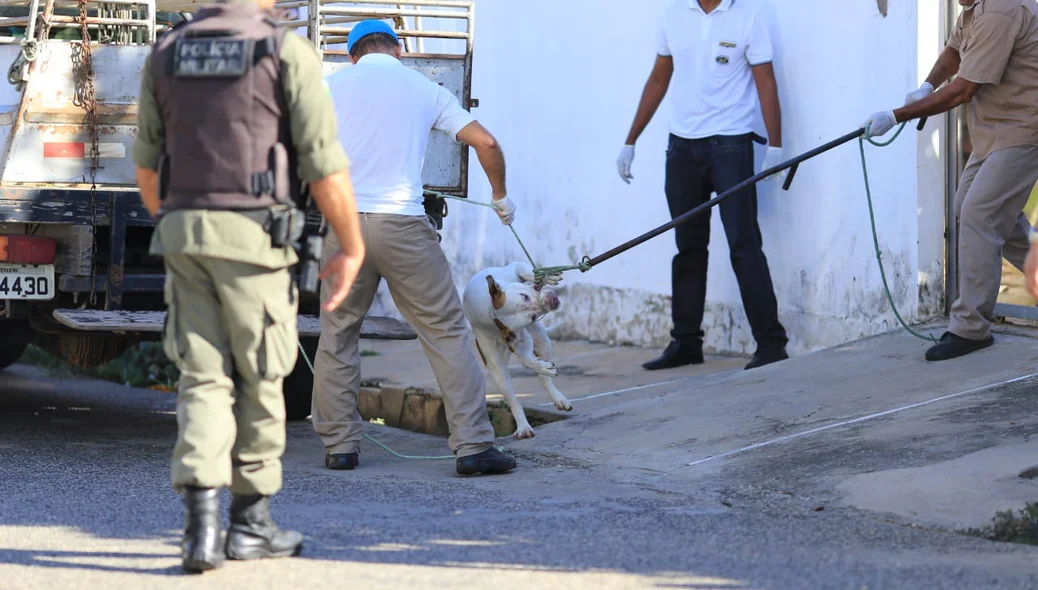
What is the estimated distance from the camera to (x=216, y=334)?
403cm

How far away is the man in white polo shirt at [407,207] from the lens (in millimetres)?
5617

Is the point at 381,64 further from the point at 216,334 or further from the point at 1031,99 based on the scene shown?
the point at 1031,99

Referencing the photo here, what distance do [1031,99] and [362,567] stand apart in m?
3.95

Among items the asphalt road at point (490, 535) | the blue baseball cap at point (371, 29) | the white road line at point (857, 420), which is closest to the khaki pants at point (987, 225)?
the white road line at point (857, 420)

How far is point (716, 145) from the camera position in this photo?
310 inches

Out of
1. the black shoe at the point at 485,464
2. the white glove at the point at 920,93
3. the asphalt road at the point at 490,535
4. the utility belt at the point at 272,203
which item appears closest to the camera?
the asphalt road at the point at 490,535

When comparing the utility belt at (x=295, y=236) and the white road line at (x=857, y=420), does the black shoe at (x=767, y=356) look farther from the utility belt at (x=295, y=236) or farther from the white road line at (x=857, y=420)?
the utility belt at (x=295, y=236)

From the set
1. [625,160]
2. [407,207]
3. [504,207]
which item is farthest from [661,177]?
[407,207]

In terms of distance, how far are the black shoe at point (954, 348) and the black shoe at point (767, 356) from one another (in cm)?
109

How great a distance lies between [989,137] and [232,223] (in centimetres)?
392

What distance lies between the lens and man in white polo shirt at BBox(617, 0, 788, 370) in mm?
7695

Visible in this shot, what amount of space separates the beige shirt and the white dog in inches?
81.1

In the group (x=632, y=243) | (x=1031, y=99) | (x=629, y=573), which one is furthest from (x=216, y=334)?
(x=1031, y=99)

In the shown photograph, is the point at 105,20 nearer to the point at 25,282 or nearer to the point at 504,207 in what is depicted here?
the point at 25,282
